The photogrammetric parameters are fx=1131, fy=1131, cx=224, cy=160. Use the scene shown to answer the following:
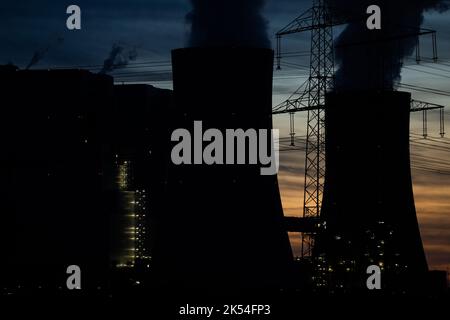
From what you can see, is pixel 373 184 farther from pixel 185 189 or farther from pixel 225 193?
pixel 185 189

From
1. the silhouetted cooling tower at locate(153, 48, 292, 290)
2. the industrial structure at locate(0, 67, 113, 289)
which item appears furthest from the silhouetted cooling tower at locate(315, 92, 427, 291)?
the industrial structure at locate(0, 67, 113, 289)

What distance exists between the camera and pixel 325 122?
1604 inches

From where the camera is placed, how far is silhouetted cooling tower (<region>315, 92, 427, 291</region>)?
39125 millimetres

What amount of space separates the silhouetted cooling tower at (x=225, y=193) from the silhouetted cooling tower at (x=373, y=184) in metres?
4.49

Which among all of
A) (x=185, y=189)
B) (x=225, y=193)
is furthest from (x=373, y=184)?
(x=185, y=189)

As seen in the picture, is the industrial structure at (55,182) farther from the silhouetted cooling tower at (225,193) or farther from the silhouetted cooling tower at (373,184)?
the silhouetted cooling tower at (373,184)

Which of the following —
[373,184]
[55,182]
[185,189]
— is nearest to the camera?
[185,189]

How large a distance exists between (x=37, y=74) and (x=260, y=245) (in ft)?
42.5

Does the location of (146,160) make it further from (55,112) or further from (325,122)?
(325,122)

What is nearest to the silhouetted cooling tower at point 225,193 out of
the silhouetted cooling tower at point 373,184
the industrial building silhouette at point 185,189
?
the industrial building silhouette at point 185,189

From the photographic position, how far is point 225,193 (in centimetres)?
3519

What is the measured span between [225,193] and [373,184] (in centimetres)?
680

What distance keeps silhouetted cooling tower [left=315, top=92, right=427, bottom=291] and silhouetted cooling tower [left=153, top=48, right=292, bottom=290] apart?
449cm

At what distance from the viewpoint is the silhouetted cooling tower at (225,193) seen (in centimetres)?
3472
